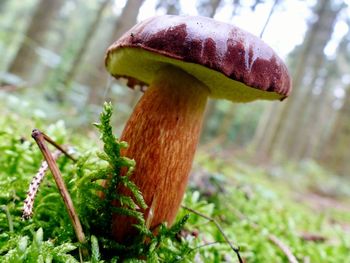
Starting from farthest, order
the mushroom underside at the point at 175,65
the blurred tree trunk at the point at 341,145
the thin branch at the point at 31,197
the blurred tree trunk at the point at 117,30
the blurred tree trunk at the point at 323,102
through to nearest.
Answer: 1. the blurred tree trunk at the point at 323,102
2. the blurred tree trunk at the point at 341,145
3. the blurred tree trunk at the point at 117,30
4. the mushroom underside at the point at 175,65
5. the thin branch at the point at 31,197

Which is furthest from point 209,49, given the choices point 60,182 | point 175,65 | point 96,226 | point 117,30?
point 117,30

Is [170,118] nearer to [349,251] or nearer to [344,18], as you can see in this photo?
[349,251]

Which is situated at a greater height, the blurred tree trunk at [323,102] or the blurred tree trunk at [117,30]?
the blurred tree trunk at [323,102]

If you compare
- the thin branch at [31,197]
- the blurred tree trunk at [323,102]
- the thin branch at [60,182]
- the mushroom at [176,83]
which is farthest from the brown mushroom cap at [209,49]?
the blurred tree trunk at [323,102]

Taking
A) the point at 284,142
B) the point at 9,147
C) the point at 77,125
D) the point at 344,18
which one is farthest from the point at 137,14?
the point at 284,142

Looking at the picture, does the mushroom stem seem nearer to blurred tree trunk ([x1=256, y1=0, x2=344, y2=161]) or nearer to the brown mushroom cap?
the brown mushroom cap

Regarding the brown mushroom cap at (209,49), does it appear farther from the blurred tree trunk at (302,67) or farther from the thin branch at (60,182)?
the blurred tree trunk at (302,67)

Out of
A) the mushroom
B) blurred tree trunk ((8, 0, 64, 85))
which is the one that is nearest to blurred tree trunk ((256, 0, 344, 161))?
blurred tree trunk ((8, 0, 64, 85))
